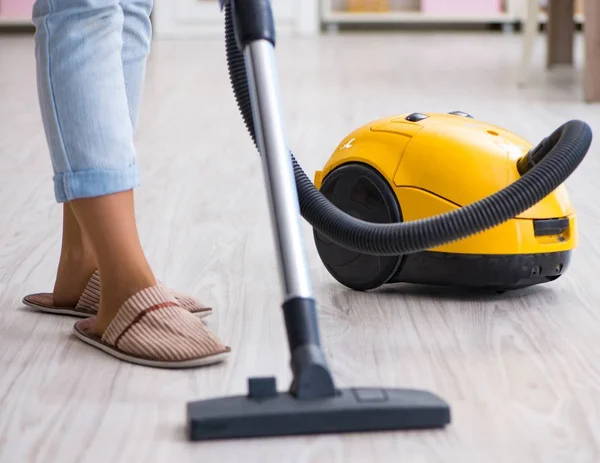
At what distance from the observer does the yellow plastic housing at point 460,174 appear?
1201mm

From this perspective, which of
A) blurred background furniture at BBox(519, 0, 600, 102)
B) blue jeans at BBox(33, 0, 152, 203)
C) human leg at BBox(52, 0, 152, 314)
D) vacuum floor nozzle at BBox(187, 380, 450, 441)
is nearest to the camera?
vacuum floor nozzle at BBox(187, 380, 450, 441)

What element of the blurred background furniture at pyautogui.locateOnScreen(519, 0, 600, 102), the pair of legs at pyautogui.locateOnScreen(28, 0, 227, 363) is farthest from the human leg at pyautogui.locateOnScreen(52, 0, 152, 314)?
the blurred background furniture at pyautogui.locateOnScreen(519, 0, 600, 102)

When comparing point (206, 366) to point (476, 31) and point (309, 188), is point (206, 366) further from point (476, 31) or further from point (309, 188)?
point (476, 31)

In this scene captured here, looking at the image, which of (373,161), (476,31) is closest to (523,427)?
(373,161)

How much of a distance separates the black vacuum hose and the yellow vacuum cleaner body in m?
0.10

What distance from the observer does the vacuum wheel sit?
4.09 ft

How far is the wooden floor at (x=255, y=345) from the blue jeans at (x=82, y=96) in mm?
192

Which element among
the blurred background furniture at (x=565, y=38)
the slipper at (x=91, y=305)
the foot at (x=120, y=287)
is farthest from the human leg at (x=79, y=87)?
the blurred background furniture at (x=565, y=38)

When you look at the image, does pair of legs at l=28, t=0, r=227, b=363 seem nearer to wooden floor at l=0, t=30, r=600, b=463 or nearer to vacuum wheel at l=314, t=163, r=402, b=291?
wooden floor at l=0, t=30, r=600, b=463

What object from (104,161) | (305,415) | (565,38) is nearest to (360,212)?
(104,161)

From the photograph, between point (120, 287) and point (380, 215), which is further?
point (380, 215)

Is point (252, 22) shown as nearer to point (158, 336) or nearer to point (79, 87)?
point (79, 87)

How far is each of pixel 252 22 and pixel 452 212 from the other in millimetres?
296

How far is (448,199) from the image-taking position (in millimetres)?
1206
